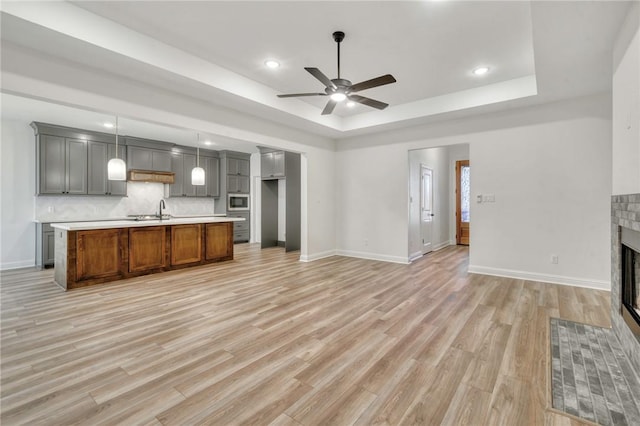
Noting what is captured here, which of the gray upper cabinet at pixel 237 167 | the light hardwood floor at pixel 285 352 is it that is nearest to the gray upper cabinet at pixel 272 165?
the gray upper cabinet at pixel 237 167

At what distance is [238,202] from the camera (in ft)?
30.5

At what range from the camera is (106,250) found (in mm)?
4664

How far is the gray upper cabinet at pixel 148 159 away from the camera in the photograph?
7258 millimetres

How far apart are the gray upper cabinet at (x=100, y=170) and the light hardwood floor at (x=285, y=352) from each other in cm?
274

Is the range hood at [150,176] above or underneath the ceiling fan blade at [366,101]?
underneath

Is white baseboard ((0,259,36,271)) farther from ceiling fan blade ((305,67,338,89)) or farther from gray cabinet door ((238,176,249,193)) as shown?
ceiling fan blade ((305,67,338,89))

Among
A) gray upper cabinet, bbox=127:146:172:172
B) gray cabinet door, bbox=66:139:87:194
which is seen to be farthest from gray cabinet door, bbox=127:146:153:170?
gray cabinet door, bbox=66:139:87:194

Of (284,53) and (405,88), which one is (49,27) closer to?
(284,53)

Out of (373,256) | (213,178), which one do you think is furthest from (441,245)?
(213,178)

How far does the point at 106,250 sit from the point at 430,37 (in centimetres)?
543

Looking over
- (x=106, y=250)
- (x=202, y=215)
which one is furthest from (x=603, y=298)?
(x=202, y=215)

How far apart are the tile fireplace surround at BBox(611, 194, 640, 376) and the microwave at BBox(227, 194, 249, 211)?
27.4ft

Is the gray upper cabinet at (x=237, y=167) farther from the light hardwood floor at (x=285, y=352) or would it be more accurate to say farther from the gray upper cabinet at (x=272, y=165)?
the light hardwood floor at (x=285, y=352)

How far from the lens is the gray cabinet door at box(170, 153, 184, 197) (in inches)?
320
